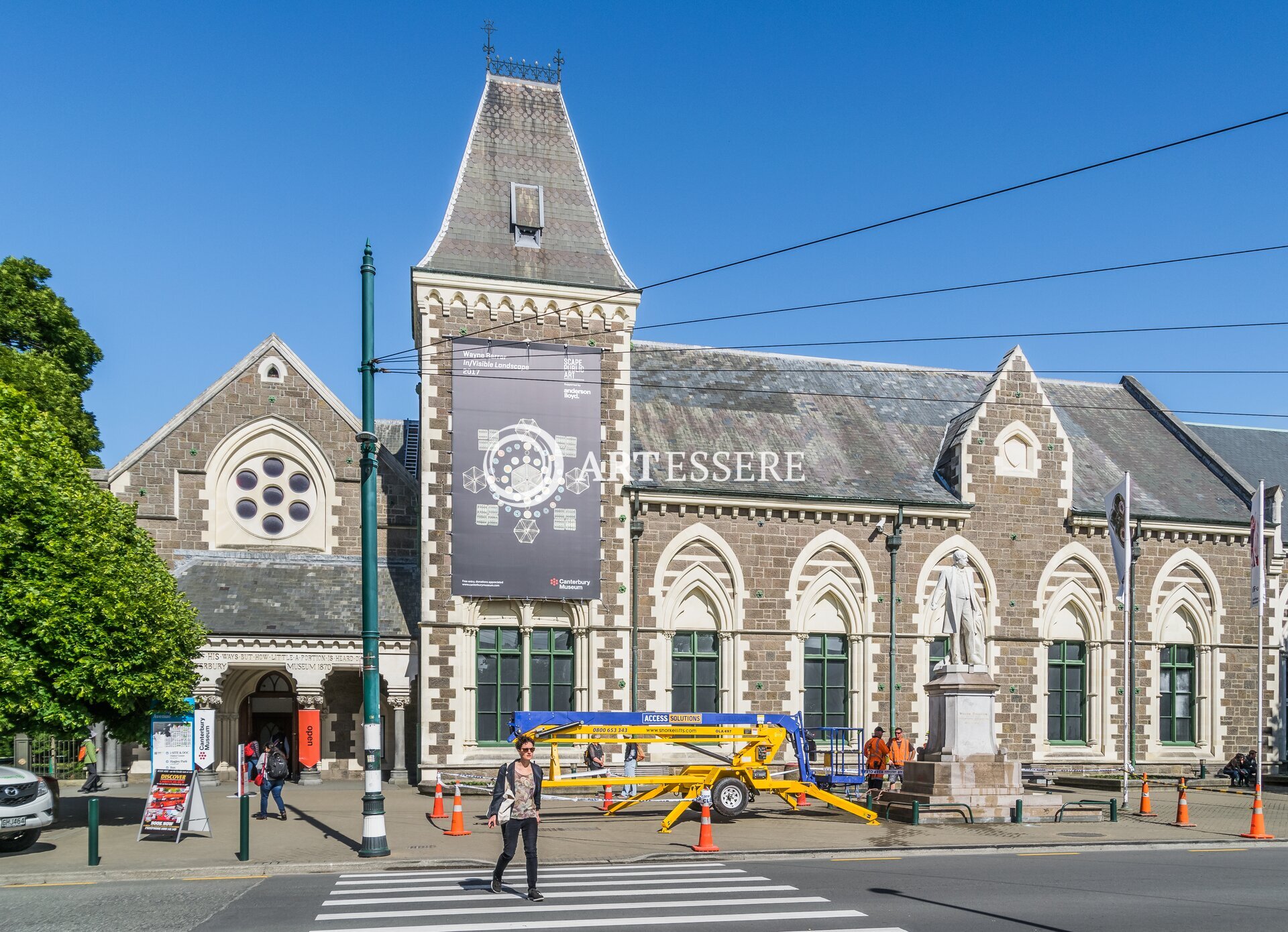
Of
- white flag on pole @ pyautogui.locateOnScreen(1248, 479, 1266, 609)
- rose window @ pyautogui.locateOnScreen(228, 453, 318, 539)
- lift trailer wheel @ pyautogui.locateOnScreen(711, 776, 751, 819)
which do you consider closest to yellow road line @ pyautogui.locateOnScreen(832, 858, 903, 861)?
lift trailer wheel @ pyautogui.locateOnScreen(711, 776, 751, 819)

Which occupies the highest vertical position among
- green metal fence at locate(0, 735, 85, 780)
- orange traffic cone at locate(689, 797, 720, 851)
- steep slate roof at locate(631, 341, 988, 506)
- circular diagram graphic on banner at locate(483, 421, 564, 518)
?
steep slate roof at locate(631, 341, 988, 506)

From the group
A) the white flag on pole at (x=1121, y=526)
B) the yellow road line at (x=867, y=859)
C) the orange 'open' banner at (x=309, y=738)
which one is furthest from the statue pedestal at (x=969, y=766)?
the orange 'open' banner at (x=309, y=738)

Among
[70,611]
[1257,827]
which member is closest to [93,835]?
[70,611]

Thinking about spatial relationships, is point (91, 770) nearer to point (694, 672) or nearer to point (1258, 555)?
point (694, 672)

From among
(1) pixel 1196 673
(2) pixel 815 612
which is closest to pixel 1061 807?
(2) pixel 815 612

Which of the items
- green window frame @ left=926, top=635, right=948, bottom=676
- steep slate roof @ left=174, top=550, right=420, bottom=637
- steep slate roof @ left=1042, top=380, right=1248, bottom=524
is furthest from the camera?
steep slate roof @ left=1042, top=380, right=1248, bottom=524

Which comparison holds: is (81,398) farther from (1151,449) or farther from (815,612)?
(1151,449)

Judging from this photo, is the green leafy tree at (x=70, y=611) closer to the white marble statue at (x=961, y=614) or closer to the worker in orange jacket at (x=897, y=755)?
the white marble statue at (x=961, y=614)

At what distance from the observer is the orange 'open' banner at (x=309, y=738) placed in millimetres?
29312

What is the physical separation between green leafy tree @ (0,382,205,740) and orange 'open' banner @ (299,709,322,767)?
7565mm

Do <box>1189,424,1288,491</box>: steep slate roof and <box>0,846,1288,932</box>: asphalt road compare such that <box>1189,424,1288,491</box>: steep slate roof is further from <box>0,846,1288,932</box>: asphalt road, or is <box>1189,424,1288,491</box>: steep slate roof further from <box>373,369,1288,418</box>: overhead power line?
<box>0,846,1288,932</box>: asphalt road

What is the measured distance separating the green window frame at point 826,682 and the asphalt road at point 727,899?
14253mm

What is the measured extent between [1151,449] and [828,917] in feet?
97.8

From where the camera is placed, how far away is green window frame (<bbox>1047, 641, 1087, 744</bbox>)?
111 ft
